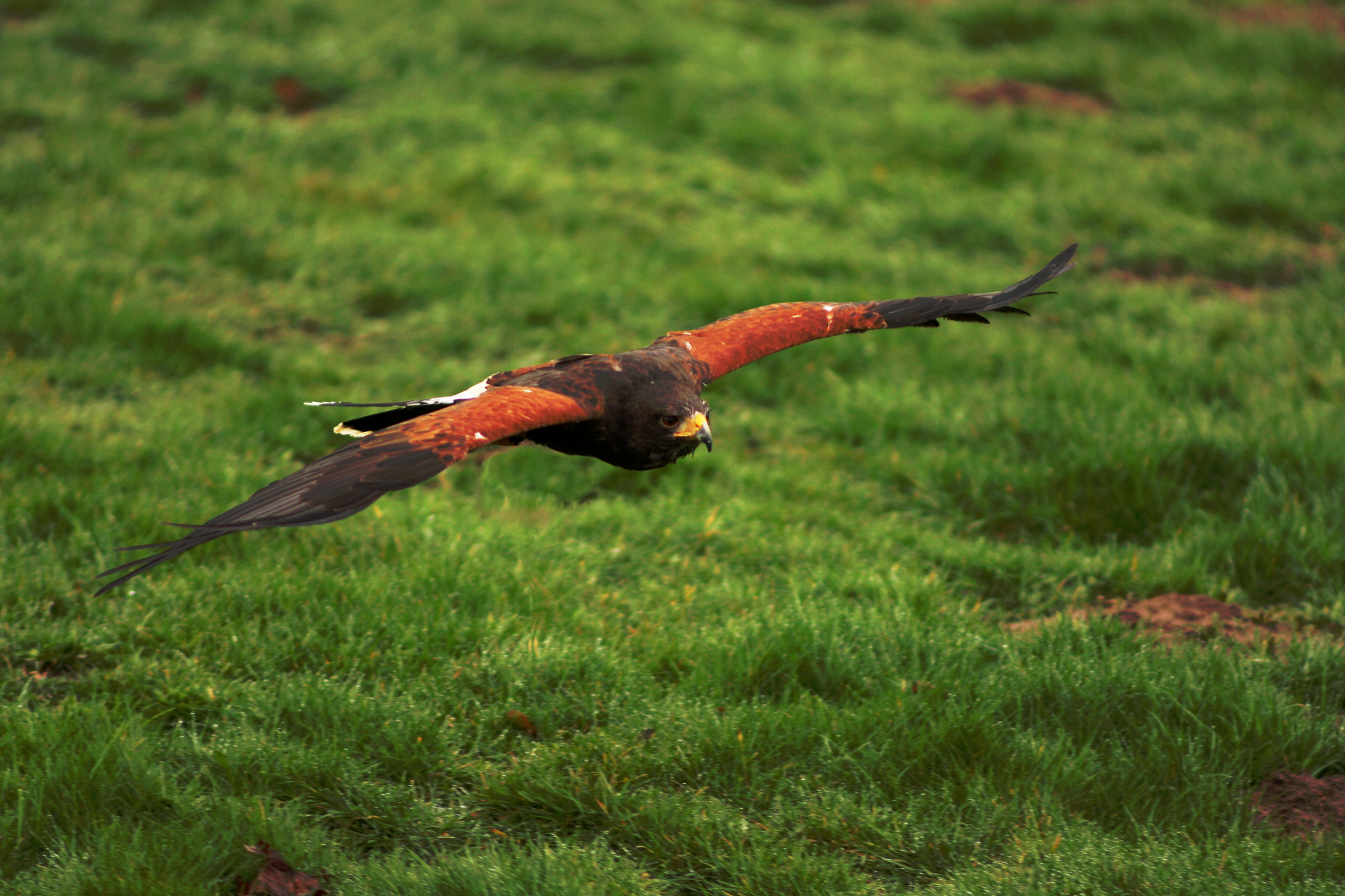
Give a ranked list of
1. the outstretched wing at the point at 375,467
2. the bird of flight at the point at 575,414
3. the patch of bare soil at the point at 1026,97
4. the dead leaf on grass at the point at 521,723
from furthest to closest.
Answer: the patch of bare soil at the point at 1026,97 < the dead leaf on grass at the point at 521,723 < the bird of flight at the point at 575,414 < the outstretched wing at the point at 375,467

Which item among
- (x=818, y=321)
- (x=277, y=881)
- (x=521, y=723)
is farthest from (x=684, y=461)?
(x=277, y=881)

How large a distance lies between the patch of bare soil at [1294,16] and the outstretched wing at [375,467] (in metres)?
12.4

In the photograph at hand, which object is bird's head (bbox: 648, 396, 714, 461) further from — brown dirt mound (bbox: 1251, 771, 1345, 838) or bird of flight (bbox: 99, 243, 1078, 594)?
brown dirt mound (bbox: 1251, 771, 1345, 838)

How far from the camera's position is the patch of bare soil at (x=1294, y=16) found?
13539 mm

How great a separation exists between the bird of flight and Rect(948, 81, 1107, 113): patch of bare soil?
6.89 metres

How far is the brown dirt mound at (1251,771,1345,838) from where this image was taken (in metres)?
4.78

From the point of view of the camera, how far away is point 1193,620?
6.10 meters

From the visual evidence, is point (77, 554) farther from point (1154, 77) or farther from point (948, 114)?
point (1154, 77)

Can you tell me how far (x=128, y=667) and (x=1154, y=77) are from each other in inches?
476

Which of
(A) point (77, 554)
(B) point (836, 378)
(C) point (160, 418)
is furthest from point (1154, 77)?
(A) point (77, 554)

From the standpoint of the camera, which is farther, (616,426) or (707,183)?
(707,183)

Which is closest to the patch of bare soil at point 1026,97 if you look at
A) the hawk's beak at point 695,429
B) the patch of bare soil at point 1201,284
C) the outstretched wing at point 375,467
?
the patch of bare soil at point 1201,284

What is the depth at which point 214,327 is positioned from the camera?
8414 mm

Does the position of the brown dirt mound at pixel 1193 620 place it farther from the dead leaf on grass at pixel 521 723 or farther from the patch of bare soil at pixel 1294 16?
the patch of bare soil at pixel 1294 16
